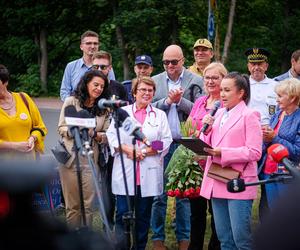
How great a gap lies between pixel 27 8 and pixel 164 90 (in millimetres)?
25457

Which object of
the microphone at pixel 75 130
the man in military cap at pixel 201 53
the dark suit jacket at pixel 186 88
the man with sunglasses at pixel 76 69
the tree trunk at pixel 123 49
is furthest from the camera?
the tree trunk at pixel 123 49

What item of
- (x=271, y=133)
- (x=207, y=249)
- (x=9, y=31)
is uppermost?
(x=9, y=31)

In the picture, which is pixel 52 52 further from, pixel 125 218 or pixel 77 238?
pixel 77 238

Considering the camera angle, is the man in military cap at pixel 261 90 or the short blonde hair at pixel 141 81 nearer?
the short blonde hair at pixel 141 81

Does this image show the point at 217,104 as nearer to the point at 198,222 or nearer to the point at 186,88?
the point at 186,88

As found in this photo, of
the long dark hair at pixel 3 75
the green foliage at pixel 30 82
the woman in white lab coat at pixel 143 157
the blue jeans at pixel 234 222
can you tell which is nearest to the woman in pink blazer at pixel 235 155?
the blue jeans at pixel 234 222

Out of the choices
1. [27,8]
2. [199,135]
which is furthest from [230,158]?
[27,8]

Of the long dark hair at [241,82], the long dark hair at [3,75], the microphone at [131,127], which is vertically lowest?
the microphone at [131,127]

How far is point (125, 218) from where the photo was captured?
5.04m

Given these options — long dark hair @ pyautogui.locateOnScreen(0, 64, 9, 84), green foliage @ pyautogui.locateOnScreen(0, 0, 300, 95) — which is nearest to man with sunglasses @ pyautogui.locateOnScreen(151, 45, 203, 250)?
long dark hair @ pyautogui.locateOnScreen(0, 64, 9, 84)

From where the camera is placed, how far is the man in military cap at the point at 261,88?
25.4ft

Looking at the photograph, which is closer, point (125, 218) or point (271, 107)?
point (125, 218)

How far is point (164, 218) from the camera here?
731 centimetres

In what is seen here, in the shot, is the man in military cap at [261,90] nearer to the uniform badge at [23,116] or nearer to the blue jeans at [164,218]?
the blue jeans at [164,218]
